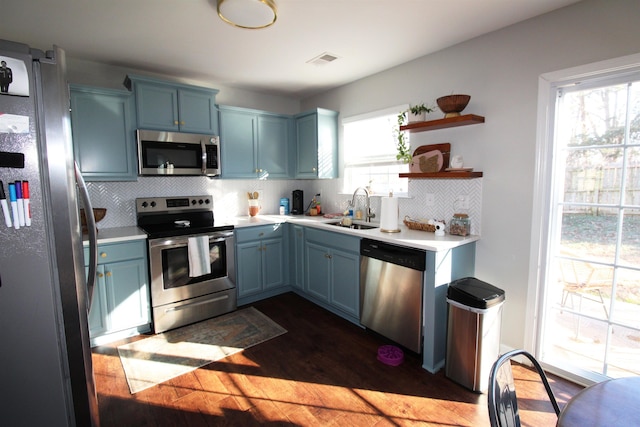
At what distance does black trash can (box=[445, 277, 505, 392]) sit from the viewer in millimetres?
2094

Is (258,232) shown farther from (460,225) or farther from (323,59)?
(460,225)

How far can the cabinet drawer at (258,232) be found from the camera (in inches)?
134

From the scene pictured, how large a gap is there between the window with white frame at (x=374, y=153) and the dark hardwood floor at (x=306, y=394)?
1703 millimetres

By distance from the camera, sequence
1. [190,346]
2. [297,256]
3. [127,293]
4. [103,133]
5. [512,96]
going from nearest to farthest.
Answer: [512,96] → [190,346] → [127,293] → [103,133] → [297,256]

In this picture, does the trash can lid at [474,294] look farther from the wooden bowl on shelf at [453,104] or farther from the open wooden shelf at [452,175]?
the wooden bowl on shelf at [453,104]

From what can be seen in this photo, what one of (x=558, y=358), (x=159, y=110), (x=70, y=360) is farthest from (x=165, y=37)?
(x=558, y=358)

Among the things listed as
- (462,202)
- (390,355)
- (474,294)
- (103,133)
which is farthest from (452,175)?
(103,133)

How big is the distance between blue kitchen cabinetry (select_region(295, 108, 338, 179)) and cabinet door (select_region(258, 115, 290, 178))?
194 millimetres

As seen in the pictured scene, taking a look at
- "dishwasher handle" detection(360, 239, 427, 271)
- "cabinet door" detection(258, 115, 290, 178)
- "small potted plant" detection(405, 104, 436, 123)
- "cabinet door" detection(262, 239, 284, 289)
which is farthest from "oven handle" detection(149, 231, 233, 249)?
"small potted plant" detection(405, 104, 436, 123)

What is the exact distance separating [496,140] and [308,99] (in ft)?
8.99

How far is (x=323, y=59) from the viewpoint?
3006mm

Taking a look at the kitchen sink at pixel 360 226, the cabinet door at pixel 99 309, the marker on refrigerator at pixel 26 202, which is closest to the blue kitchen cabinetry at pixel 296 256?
the kitchen sink at pixel 360 226

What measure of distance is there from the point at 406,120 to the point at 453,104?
661 mm

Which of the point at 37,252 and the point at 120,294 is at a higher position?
the point at 37,252
